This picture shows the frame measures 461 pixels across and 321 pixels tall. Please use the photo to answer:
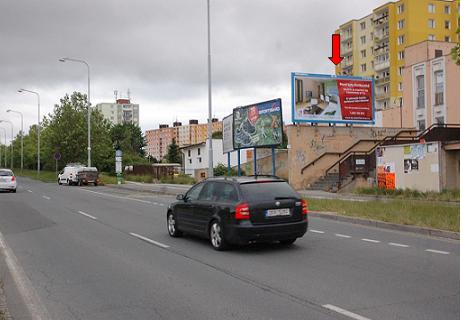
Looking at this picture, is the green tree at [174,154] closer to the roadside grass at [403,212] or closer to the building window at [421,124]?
the building window at [421,124]

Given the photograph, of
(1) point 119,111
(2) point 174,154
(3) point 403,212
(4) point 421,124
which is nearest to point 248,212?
(3) point 403,212

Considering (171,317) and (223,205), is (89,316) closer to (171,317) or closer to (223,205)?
(171,317)

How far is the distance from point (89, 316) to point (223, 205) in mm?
4659

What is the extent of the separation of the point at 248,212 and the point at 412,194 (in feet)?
49.4

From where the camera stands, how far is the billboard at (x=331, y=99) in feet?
111

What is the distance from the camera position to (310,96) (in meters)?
34.2

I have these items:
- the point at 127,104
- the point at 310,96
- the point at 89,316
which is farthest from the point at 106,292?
the point at 127,104

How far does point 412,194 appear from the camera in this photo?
75.2 feet

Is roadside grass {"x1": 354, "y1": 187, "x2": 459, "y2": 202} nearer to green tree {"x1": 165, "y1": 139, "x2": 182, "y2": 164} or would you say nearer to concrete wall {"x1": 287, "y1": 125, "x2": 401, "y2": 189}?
concrete wall {"x1": 287, "y1": 125, "x2": 401, "y2": 189}

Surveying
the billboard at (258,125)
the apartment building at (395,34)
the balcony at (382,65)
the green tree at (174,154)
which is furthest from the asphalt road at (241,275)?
the green tree at (174,154)

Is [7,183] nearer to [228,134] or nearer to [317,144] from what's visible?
[228,134]

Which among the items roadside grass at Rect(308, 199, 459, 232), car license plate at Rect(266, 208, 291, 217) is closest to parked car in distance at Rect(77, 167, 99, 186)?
roadside grass at Rect(308, 199, 459, 232)

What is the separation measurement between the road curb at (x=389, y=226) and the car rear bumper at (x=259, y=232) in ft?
11.7

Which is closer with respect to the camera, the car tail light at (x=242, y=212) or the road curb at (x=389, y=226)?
the car tail light at (x=242, y=212)
